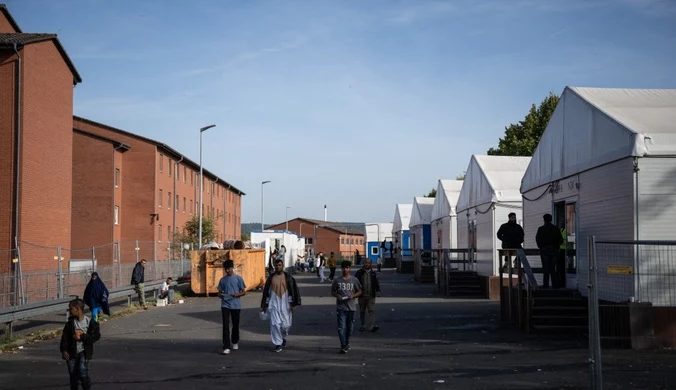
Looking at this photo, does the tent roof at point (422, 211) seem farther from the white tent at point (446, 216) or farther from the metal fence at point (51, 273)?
the metal fence at point (51, 273)

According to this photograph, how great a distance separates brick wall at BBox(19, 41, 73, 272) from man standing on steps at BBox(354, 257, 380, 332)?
55.7ft

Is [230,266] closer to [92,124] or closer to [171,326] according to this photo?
[171,326]

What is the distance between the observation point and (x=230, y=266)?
48.4ft

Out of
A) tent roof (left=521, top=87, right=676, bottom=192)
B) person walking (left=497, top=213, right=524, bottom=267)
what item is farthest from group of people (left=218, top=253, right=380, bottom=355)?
person walking (left=497, top=213, right=524, bottom=267)

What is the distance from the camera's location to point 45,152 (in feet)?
106

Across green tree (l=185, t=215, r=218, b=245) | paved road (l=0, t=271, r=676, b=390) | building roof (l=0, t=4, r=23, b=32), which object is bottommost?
paved road (l=0, t=271, r=676, b=390)

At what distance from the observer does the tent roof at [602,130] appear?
1448cm

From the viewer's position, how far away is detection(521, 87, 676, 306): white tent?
14242 millimetres

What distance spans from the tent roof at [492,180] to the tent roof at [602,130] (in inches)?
268

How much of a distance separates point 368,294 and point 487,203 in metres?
12.4

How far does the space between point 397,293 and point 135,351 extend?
18.9m

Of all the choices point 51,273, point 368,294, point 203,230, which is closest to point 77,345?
point 368,294

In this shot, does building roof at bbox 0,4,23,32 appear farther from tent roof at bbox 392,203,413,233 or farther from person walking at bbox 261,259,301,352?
tent roof at bbox 392,203,413,233

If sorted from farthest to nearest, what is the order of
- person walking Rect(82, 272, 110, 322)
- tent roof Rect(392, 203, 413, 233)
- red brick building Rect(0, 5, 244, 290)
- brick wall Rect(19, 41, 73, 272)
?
tent roof Rect(392, 203, 413, 233) < brick wall Rect(19, 41, 73, 272) < red brick building Rect(0, 5, 244, 290) < person walking Rect(82, 272, 110, 322)
